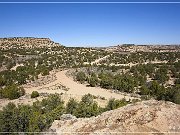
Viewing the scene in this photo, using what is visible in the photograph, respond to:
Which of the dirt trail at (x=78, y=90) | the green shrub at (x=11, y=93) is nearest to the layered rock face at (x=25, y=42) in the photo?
the dirt trail at (x=78, y=90)

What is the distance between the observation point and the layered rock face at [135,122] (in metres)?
10.8

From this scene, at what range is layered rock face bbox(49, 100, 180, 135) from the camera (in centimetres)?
1084

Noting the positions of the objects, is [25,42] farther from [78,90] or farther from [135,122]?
[135,122]

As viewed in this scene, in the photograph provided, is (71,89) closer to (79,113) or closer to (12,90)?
(12,90)

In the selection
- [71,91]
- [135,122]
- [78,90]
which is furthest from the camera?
[78,90]

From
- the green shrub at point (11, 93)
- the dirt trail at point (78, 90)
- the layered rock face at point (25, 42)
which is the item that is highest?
the layered rock face at point (25, 42)

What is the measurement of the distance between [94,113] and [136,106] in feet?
28.5

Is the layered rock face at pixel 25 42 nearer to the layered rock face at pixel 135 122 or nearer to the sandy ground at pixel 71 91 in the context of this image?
the sandy ground at pixel 71 91

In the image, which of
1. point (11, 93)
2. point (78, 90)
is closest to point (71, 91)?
point (78, 90)

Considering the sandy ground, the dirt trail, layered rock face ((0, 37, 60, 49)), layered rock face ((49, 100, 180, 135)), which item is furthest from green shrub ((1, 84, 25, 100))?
layered rock face ((0, 37, 60, 49))

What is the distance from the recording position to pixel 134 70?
5881cm

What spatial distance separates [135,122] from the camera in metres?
11.2

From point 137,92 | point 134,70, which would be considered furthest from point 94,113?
point 134,70

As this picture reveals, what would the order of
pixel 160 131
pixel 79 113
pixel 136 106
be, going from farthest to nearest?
pixel 79 113 < pixel 136 106 < pixel 160 131
